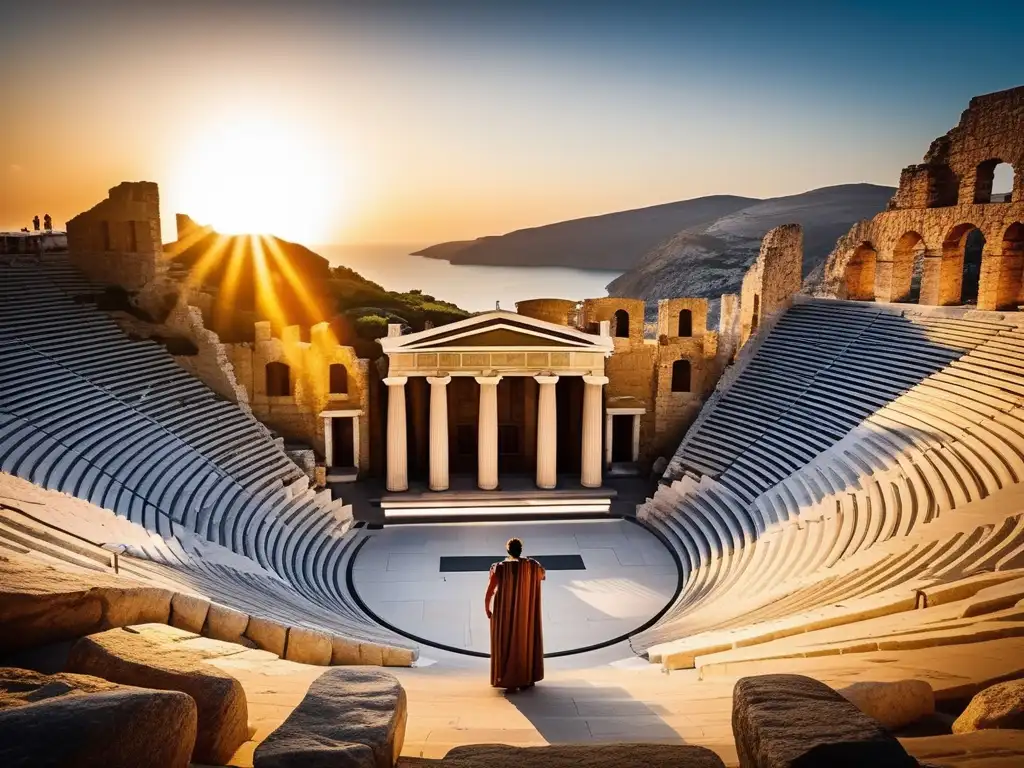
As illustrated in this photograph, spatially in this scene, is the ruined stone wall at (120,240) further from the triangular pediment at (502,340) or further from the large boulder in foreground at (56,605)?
the large boulder in foreground at (56,605)

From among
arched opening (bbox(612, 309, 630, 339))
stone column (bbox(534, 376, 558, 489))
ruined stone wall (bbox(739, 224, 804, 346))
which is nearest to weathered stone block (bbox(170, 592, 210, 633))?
stone column (bbox(534, 376, 558, 489))

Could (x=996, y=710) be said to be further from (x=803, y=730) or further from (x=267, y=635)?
(x=267, y=635)

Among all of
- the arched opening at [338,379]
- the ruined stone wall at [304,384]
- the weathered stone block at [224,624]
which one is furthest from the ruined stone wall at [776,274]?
the weathered stone block at [224,624]

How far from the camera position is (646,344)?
88.7 ft

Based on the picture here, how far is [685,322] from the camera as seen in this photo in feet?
91.6

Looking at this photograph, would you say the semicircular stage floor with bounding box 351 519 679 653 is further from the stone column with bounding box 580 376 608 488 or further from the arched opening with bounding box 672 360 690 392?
the arched opening with bounding box 672 360 690 392

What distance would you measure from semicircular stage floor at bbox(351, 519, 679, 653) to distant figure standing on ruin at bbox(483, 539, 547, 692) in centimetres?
613

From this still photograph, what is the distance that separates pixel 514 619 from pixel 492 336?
52.9 ft

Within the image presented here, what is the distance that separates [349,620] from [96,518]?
16.1 feet

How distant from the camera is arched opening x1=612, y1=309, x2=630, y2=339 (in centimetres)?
2742

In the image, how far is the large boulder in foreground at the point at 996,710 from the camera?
14.5ft

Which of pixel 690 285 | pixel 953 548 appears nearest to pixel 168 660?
pixel 953 548

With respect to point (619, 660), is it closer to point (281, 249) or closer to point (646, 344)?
point (646, 344)

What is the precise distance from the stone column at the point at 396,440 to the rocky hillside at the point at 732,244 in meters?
63.0
